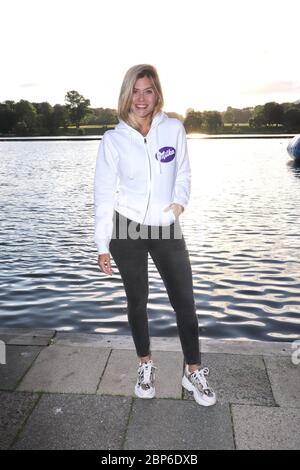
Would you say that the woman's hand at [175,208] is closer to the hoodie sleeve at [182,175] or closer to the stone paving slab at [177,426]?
the hoodie sleeve at [182,175]

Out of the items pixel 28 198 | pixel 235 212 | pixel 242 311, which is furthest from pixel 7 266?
pixel 28 198

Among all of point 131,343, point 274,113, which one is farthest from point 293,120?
point 131,343

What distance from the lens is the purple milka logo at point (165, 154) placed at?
3055mm

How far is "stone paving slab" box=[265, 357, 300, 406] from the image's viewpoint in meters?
3.37

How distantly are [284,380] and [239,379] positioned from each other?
37cm

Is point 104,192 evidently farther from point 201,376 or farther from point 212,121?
point 212,121

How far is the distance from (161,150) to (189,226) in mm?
9048

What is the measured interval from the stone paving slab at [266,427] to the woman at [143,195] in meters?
0.29

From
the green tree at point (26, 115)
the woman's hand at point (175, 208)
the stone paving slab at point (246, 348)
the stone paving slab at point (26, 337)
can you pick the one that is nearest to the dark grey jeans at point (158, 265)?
the woman's hand at point (175, 208)

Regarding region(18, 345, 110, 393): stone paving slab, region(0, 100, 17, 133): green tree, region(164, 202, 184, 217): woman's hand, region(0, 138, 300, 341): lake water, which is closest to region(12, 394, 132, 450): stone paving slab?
region(18, 345, 110, 393): stone paving slab

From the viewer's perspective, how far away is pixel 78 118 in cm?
14600

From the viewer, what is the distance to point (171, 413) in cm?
323

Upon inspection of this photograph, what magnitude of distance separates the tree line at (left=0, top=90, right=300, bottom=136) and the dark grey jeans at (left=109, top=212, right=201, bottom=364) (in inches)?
4098
